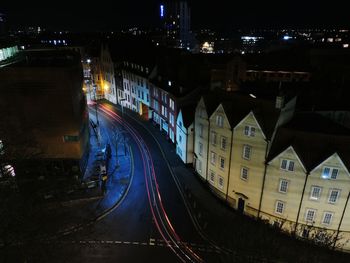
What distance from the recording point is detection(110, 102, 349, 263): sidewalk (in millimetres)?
26442

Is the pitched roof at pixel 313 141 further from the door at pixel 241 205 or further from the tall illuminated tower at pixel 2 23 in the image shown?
the tall illuminated tower at pixel 2 23

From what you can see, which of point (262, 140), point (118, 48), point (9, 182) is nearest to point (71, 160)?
point (9, 182)

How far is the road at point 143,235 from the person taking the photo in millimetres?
32375

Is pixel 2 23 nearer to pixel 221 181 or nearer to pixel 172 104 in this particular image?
pixel 172 104

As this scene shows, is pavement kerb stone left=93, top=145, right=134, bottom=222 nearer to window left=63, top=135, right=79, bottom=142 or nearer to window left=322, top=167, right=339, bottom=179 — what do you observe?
window left=63, top=135, right=79, bottom=142

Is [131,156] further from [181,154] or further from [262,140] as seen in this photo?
[262,140]

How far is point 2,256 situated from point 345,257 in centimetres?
4176

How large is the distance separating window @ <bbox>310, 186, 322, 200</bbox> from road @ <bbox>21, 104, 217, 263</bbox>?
15.4 metres

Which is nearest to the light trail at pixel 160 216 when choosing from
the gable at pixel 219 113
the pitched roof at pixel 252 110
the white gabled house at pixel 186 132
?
the white gabled house at pixel 186 132

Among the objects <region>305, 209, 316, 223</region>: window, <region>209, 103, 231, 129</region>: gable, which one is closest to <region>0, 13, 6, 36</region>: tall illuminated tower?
<region>209, 103, 231, 129</region>: gable

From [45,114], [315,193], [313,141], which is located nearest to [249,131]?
[313,141]

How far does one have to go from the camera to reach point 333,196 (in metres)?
34.2

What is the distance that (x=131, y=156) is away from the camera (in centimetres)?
5566

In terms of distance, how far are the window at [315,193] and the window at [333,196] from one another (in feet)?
4.46
